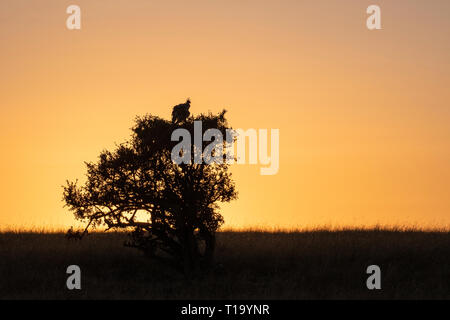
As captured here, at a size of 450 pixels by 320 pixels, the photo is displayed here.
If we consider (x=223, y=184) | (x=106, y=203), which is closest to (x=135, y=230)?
(x=106, y=203)

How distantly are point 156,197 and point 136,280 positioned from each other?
3983 millimetres

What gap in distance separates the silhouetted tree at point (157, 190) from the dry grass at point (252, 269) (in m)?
2.21

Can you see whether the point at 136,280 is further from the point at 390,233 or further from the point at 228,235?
the point at 390,233

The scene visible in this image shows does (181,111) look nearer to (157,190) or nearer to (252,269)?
(157,190)

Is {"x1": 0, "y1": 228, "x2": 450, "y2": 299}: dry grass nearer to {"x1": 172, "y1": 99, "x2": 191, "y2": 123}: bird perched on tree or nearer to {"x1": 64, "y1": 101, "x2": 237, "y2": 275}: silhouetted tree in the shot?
{"x1": 64, "y1": 101, "x2": 237, "y2": 275}: silhouetted tree

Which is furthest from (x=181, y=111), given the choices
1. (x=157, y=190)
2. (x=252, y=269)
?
(x=252, y=269)

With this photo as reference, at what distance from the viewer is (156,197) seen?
89.7ft

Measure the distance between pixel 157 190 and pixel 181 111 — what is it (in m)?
3.58

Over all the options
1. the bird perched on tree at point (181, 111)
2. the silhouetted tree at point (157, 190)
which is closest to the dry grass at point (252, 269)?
the silhouetted tree at point (157, 190)

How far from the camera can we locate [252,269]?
2961 cm

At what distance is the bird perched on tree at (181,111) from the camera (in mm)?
27203

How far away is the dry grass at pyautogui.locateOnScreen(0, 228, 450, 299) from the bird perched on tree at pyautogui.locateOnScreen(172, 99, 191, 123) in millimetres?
7016
